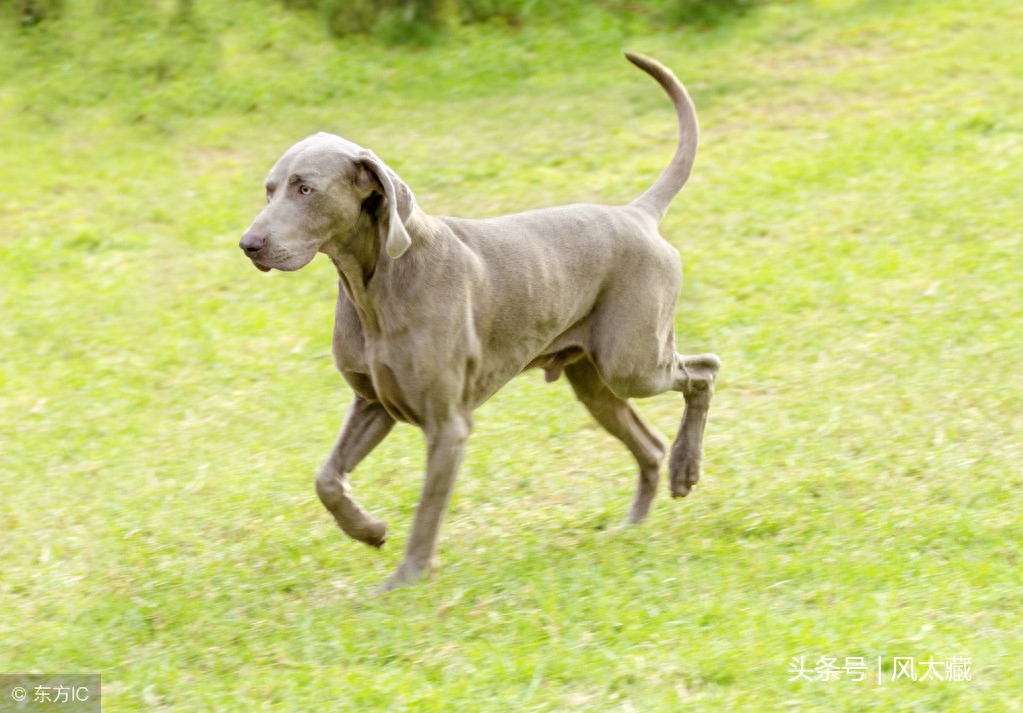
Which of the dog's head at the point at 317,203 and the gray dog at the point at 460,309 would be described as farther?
the gray dog at the point at 460,309

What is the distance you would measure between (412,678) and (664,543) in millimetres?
1608

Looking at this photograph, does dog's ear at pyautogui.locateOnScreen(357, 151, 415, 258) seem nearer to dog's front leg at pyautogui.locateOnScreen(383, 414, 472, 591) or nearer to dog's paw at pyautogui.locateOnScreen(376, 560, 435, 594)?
dog's front leg at pyautogui.locateOnScreen(383, 414, 472, 591)

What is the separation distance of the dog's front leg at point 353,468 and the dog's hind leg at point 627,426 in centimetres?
99

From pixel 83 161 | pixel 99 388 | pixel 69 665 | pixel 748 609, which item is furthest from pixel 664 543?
pixel 83 161

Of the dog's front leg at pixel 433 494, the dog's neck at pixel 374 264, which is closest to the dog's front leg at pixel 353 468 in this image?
the dog's front leg at pixel 433 494

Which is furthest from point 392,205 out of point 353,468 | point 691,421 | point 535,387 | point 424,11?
point 424,11

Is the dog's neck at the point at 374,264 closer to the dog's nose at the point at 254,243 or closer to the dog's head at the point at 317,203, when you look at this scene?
the dog's head at the point at 317,203

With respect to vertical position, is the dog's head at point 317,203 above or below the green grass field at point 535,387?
above

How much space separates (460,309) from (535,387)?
10.5ft

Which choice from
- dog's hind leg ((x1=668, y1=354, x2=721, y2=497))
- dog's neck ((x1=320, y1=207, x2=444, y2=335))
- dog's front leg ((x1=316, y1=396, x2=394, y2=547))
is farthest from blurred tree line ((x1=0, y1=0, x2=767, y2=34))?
dog's neck ((x1=320, y1=207, x2=444, y2=335))

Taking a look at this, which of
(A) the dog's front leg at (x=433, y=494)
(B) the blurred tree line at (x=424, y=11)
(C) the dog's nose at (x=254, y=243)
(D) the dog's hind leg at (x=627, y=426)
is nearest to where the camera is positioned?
(C) the dog's nose at (x=254, y=243)

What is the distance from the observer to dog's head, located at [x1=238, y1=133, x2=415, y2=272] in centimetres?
478

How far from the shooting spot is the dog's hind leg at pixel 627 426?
6105 millimetres

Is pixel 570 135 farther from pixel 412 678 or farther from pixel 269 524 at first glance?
pixel 412 678
